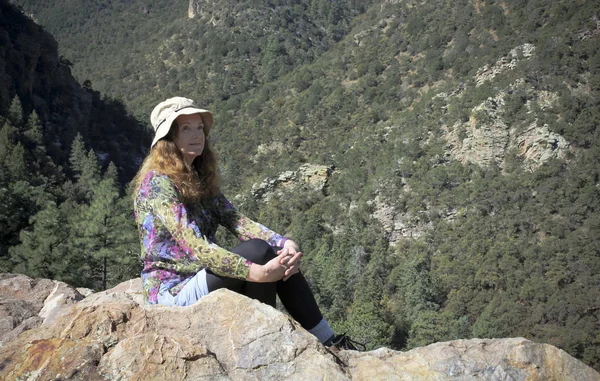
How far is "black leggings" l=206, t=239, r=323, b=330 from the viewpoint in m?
2.29

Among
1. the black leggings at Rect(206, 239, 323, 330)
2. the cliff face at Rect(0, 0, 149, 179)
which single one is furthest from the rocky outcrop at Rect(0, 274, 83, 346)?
the cliff face at Rect(0, 0, 149, 179)

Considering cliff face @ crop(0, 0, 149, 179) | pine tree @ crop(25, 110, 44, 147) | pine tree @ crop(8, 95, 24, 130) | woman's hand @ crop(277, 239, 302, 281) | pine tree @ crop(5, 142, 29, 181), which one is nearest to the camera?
woman's hand @ crop(277, 239, 302, 281)

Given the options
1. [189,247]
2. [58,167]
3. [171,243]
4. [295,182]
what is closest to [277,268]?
[189,247]

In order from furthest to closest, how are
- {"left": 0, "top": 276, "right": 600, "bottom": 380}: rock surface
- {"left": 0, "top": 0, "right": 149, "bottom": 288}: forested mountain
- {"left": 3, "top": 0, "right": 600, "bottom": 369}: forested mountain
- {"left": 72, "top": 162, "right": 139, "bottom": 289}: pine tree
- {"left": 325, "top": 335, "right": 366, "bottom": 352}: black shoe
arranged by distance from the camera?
1. {"left": 3, "top": 0, "right": 600, "bottom": 369}: forested mountain
2. {"left": 72, "top": 162, "right": 139, "bottom": 289}: pine tree
3. {"left": 0, "top": 0, "right": 149, "bottom": 288}: forested mountain
4. {"left": 325, "top": 335, "right": 366, "bottom": 352}: black shoe
5. {"left": 0, "top": 276, "right": 600, "bottom": 380}: rock surface

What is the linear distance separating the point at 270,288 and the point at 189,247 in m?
0.45

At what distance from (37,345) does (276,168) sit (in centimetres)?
3846

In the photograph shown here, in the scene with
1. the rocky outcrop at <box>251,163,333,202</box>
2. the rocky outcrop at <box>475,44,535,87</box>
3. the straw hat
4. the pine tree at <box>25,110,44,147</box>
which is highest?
the pine tree at <box>25,110,44,147</box>

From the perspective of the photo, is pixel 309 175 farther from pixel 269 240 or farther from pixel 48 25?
pixel 48 25

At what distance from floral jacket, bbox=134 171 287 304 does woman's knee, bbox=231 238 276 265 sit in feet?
0.55

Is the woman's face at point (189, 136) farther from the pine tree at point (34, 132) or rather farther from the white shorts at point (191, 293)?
the pine tree at point (34, 132)

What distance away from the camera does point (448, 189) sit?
95.3 ft

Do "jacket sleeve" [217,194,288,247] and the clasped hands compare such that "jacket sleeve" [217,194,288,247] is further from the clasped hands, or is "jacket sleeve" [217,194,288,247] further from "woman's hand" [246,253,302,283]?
"woman's hand" [246,253,302,283]

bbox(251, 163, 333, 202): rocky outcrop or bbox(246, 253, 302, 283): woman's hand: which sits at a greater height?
bbox(246, 253, 302, 283): woman's hand

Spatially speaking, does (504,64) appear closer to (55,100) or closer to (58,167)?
(58,167)
